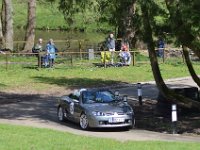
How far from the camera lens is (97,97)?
827 inches

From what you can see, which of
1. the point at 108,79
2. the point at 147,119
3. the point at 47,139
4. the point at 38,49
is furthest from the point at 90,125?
the point at 38,49

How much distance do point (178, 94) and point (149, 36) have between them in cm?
265

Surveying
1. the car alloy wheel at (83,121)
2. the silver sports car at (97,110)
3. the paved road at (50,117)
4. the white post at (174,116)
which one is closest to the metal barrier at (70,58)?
the paved road at (50,117)

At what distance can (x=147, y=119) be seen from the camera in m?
22.4

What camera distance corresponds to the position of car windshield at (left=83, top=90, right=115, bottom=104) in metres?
20.8

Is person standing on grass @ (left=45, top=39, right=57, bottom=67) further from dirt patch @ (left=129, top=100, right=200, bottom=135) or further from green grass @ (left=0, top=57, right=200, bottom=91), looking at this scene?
dirt patch @ (left=129, top=100, right=200, bottom=135)

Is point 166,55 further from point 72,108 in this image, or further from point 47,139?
point 47,139

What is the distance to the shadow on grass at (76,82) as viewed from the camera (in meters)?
32.0

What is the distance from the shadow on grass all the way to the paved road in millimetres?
1523

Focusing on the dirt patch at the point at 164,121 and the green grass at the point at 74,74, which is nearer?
the dirt patch at the point at 164,121

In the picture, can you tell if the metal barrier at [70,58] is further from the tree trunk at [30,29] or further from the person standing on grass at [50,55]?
the tree trunk at [30,29]

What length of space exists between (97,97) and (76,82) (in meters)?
11.9

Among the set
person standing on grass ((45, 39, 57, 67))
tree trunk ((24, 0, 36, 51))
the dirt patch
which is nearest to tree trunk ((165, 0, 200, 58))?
the dirt patch

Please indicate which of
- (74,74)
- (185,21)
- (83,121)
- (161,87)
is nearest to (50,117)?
(83,121)
